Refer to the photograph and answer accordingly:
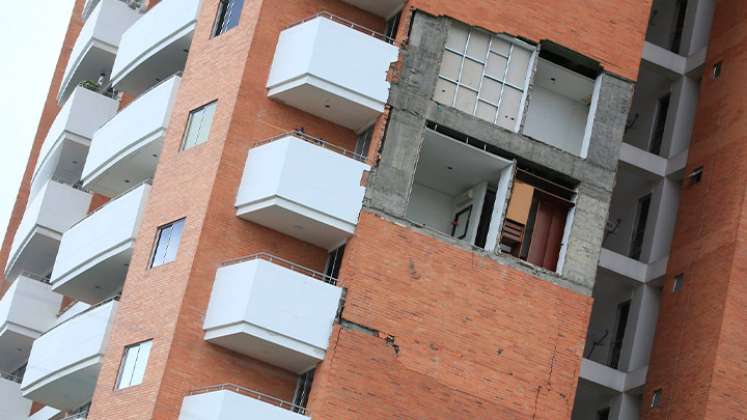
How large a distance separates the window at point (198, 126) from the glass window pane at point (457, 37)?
291 inches

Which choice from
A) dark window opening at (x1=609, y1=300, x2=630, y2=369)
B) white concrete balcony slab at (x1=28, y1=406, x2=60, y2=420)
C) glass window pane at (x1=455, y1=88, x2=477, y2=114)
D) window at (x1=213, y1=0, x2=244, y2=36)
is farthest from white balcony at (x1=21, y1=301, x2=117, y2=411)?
dark window opening at (x1=609, y1=300, x2=630, y2=369)

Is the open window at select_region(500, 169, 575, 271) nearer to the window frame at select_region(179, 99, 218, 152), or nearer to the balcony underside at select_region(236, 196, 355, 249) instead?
the balcony underside at select_region(236, 196, 355, 249)

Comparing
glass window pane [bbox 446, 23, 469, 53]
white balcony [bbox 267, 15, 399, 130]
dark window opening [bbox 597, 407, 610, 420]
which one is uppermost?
glass window pane [bbox 446, 23, 469, 53]

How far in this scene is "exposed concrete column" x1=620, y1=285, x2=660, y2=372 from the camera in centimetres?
5744

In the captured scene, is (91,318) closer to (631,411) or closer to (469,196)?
(469,196)

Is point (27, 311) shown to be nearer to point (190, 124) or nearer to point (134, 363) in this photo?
point (190, 124)

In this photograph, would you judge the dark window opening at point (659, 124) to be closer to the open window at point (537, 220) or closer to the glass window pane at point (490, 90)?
the open window at point (537, 220)

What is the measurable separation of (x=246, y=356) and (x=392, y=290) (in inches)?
180

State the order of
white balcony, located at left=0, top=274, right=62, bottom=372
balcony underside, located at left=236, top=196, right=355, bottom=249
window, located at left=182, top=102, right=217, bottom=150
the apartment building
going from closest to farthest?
1. the apartment building
2. balcony underside, located at left=236, top=196, right=355, bottom=249
3. window, located at left=182, top=102, right=217, bottom=150
4. white balcony, located at left=0, top=274, right=62, bottom=372

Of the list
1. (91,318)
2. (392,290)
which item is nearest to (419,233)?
(392,290)

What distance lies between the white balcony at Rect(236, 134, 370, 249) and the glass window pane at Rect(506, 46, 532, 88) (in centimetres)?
609

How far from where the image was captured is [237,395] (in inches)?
1816

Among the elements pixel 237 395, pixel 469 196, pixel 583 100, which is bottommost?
pixel 237 395

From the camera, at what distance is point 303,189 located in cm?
4859
